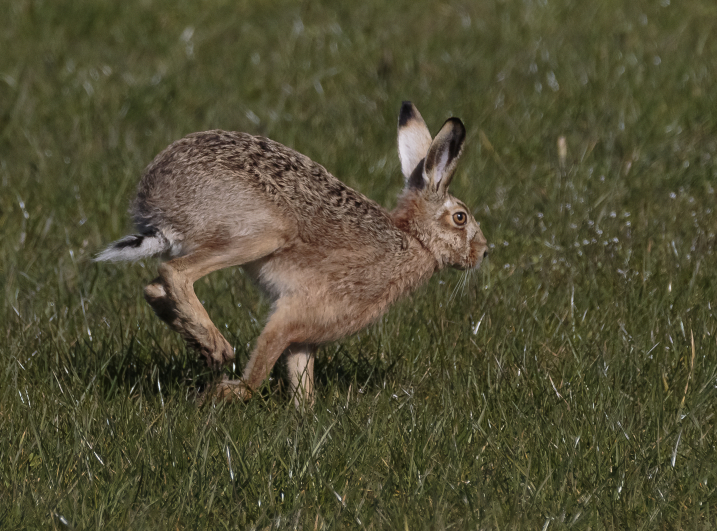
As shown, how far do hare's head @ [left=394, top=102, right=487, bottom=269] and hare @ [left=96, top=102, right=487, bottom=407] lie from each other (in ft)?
0.46

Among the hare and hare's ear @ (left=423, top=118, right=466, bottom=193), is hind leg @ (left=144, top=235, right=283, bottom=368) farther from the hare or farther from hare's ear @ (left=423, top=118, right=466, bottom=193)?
hare's ear @ (left=423, top=118, right=466, bottom=193)

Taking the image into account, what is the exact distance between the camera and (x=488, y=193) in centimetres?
724

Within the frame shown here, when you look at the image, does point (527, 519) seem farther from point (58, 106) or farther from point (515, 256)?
point (58, 106)

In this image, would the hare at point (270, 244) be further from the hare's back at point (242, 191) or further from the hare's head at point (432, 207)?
the hare's head at point (432, 207)

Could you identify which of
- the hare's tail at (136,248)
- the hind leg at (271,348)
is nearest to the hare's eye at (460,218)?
the hind leg at (271,348)

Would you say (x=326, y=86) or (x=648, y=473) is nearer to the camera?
(x=648, y=473)

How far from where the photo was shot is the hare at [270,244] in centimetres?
470

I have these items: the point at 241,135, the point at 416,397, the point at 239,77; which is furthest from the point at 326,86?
the point at 416,397

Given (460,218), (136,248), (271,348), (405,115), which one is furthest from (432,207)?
(136,248)

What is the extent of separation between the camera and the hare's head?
542 cm

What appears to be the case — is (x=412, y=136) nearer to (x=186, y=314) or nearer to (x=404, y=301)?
(x=404, y=301)

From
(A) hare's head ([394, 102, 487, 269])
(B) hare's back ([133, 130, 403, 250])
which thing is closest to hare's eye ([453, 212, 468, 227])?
(A) hare's head ([394, 102, 487, 269])

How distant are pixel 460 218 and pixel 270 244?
1260 millimetres

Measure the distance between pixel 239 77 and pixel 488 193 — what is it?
9.43 feet
